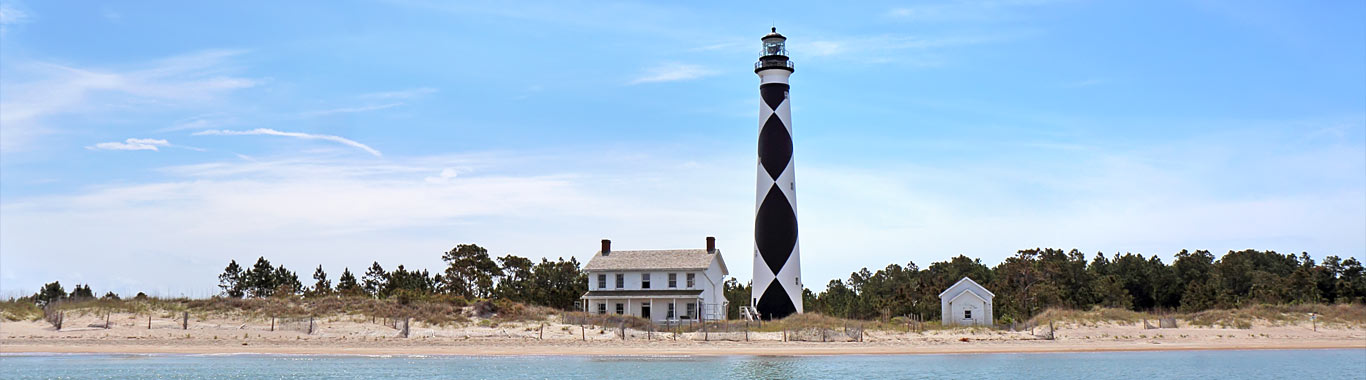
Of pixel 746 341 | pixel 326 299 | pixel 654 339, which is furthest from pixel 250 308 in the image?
pixel 746 341

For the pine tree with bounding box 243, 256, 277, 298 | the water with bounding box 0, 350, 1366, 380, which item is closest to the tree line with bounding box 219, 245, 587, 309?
the pine tree with bounding box 243, 256, 277, 298

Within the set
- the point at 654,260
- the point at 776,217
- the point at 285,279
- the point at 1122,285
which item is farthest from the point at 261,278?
the point at 1122,285

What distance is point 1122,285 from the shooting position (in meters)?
56.2

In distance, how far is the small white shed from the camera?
4172 cm

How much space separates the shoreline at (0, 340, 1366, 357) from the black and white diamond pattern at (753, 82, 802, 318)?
6.14 meters

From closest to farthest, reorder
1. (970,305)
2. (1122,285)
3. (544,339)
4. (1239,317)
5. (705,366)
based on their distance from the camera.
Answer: (705,366), (544,339), (1239,317), (970,305), (1122,285)

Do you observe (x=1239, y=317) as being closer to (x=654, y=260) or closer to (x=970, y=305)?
(x=970, y=305)

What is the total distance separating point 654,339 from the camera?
37.0 m

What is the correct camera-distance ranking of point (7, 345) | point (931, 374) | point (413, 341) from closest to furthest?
point (931, 374)
point (7, 345)
point (413, 341)

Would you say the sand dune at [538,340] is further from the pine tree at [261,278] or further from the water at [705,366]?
the pine tree at [261,278]

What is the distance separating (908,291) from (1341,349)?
19640mm

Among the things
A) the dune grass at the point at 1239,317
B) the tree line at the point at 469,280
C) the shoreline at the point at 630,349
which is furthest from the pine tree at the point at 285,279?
the dune grass at the point at 1239,317

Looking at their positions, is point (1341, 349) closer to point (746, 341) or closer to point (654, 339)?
point (746, 341)

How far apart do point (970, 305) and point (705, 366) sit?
15.2 meters
